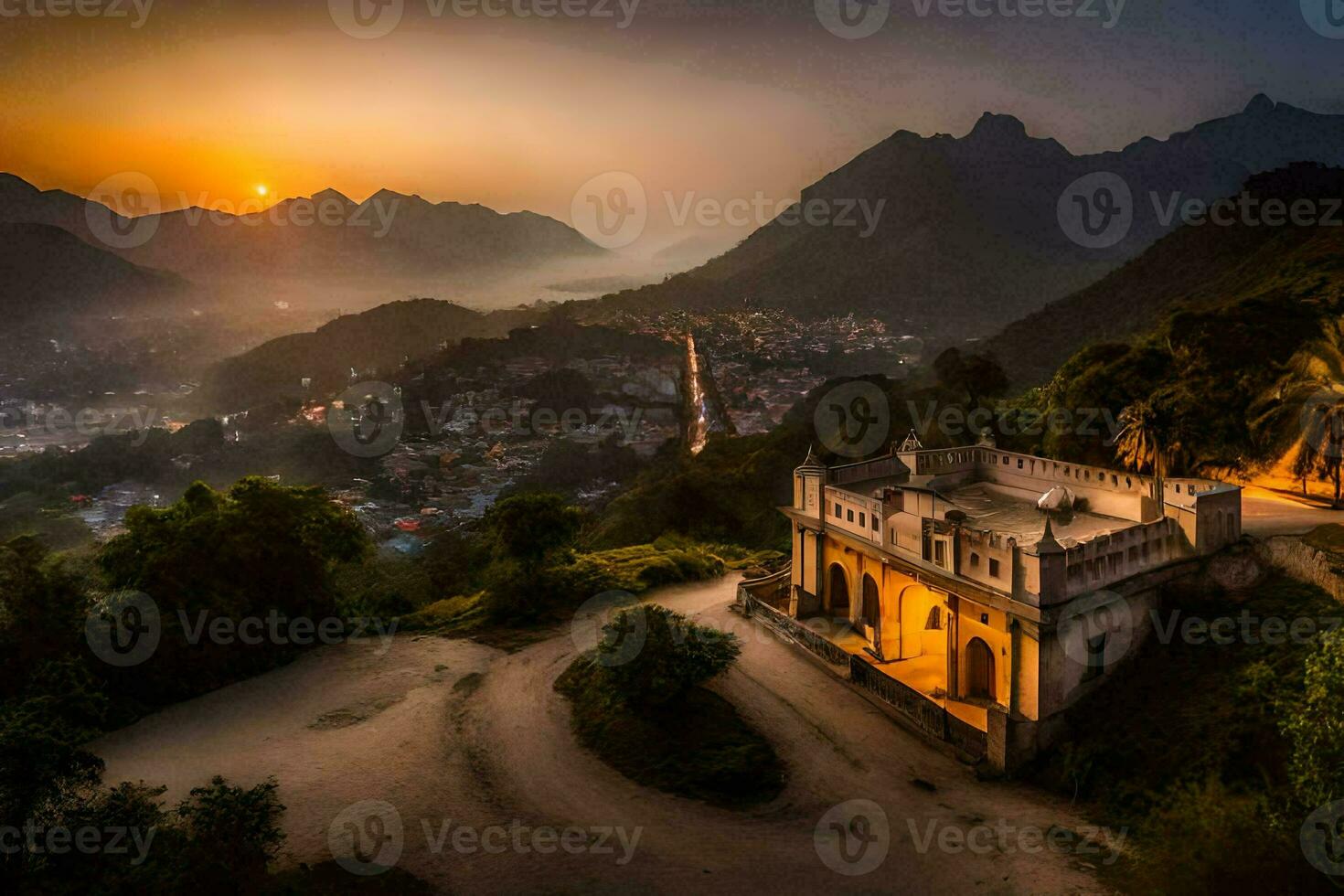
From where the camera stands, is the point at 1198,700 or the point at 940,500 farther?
the point at 940,500

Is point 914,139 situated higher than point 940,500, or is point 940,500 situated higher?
point 914,139

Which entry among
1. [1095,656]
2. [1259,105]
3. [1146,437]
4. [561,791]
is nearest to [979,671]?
[1095,656]

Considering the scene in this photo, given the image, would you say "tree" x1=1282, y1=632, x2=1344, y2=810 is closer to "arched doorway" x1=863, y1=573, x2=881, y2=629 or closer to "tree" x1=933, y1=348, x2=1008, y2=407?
"arched doorway" x1=863, y1=573, x2=881, y2=629

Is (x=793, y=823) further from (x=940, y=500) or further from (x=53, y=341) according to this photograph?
(x=53, y=341)

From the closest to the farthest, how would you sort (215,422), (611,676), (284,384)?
(611,676), (215,422), (284,384)

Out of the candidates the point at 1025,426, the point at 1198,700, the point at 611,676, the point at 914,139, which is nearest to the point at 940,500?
the point at 1198,700

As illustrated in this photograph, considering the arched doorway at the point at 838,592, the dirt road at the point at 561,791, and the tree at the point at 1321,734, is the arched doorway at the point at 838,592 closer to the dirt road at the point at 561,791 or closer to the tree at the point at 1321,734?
the dirt road at the point at 561,791

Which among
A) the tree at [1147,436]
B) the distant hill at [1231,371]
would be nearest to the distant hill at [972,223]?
the distant hill at [1231,371]
